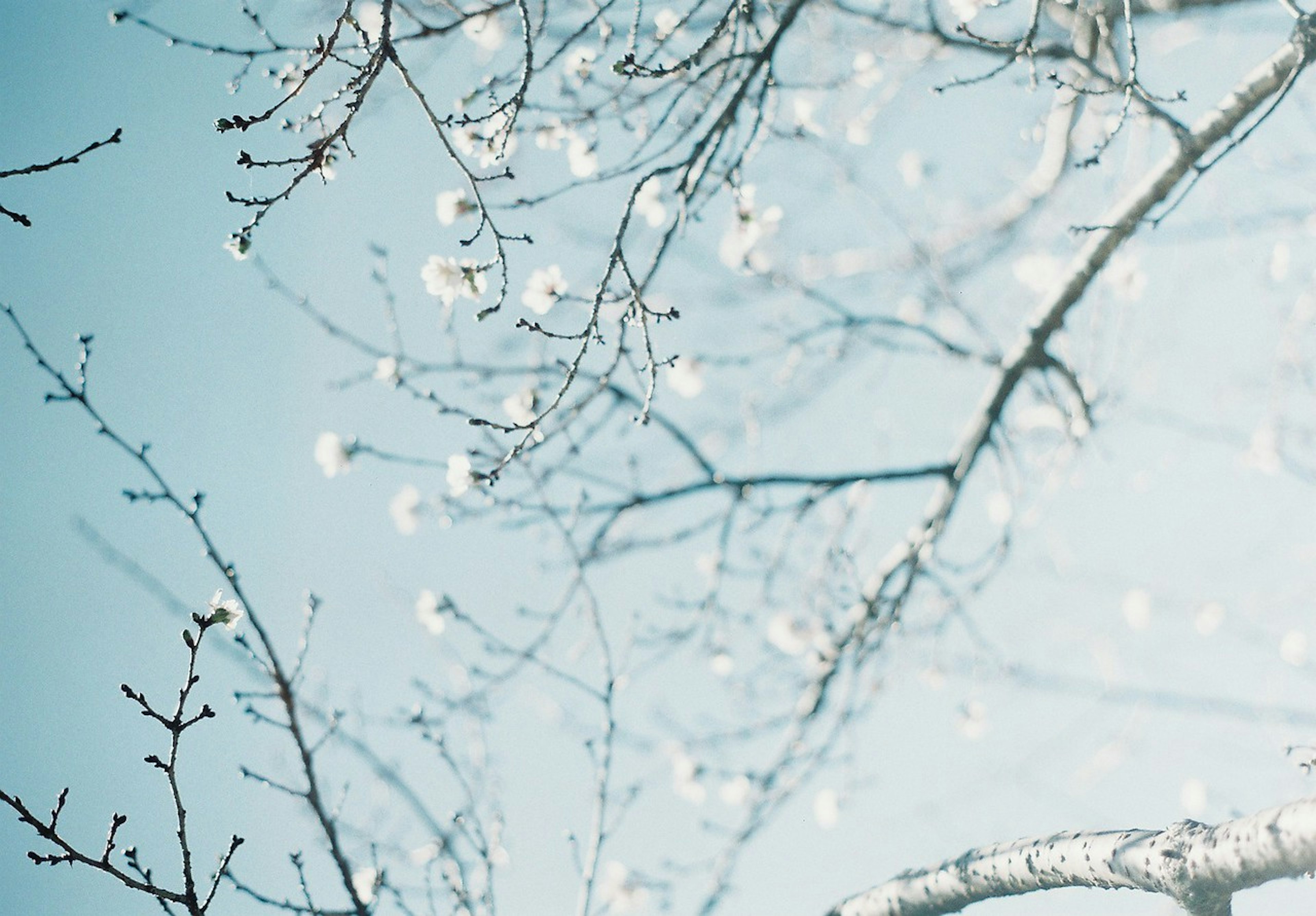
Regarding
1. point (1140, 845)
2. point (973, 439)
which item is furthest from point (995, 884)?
point (973, 439)

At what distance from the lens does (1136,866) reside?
1271mm

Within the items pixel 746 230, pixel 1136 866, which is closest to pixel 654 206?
pixel 746 230

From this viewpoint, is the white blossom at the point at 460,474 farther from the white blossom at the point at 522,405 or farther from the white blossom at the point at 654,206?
the white blossom at the point at 654,206

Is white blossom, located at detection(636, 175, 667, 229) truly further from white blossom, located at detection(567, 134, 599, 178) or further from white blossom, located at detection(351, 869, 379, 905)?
white blossom, located at detection(351, 869, 379, 905)

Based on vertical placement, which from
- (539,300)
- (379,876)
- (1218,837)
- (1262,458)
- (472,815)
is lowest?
(1218,837)

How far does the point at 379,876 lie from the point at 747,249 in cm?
214

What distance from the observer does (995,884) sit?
147 centimetres

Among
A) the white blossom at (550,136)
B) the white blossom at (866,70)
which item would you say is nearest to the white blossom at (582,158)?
the white blossom at (550,136)

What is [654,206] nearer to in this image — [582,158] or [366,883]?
[582,158]

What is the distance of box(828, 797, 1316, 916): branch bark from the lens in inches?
43.6

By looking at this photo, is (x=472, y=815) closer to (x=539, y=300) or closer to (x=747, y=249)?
(x=539, y=300)

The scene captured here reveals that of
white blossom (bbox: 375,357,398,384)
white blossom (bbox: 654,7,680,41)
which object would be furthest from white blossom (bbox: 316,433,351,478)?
white blossom (bbox: 654,7,680,41)

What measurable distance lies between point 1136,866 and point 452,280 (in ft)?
6.09

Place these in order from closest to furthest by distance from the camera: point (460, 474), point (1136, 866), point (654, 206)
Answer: point (1136, 866)
point (460, 474)
point (654, 206)
